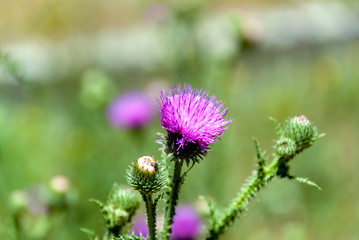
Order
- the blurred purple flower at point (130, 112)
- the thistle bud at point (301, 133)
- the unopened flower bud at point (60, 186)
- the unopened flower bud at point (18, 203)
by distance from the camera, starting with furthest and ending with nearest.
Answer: the blurred purple flower at point (130, 112) < the unopened flower bud at point (60, 186) < the unopened flower bud at point (18, 203) < the thistle bud at point (301, 133)

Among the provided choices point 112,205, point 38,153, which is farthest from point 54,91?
point 112,205

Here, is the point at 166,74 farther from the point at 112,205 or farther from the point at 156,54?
the point at 112,205

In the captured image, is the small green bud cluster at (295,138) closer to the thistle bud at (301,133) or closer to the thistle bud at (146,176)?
the thistle bud at (301,133)

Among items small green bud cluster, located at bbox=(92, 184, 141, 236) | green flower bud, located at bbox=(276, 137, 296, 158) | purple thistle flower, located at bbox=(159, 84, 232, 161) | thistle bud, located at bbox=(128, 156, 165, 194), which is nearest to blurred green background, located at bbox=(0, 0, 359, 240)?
small green bud cluster, located at bbox=(92, 184, 141, 236)

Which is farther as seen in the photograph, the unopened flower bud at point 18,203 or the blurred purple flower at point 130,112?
the blurred purple flower at point 130,112

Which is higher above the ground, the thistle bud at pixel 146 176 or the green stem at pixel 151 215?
the thistle bud at pixel 146 176

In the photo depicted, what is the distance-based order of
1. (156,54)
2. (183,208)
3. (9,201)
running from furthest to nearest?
(156,54) → (183,208) → (9,201)

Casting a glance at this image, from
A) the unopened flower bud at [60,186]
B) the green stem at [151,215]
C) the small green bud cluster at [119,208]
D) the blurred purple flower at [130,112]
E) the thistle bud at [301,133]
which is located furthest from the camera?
the blurred purple flower at [130,112]

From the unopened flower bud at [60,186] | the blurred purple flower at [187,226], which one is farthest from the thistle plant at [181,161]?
the blurred purple flower at [187,226]

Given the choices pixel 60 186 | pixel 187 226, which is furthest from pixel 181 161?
pixel 187 226
